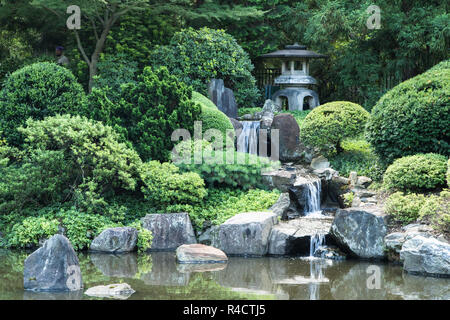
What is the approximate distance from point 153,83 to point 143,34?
5894 millimetres

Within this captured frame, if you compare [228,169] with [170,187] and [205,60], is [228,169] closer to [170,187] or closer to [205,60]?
[170,187]

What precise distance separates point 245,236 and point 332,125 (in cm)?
473

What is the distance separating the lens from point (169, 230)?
10.1 m

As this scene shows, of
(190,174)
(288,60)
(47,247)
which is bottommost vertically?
(47,247)

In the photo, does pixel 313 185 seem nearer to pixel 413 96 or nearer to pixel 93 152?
pixel 413 96

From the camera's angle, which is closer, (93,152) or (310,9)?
(93,152)

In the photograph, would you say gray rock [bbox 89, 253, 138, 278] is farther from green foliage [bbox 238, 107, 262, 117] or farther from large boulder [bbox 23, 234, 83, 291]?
green foliage [bbox 238, 107, 262, 117]

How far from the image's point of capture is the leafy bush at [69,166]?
34.4 feet

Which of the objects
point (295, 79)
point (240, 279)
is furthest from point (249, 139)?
point (240, 279)

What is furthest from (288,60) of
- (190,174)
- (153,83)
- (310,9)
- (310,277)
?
(310,277)

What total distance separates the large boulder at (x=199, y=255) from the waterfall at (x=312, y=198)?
3027 mm

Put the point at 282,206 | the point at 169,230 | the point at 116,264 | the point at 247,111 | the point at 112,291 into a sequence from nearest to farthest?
the point at 112,291 → the point at 116,264 → the point at 169,230 → the point at 282,206 → the point at 247,111
